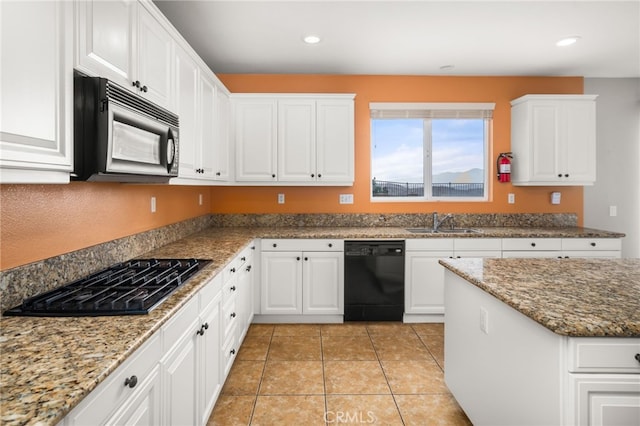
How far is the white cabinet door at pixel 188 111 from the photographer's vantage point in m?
2.30

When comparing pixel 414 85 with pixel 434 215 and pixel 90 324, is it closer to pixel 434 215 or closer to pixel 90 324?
pixel 434 215

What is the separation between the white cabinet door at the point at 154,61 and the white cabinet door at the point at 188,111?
0.13 m

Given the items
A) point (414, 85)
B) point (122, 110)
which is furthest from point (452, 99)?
point (122, 110)

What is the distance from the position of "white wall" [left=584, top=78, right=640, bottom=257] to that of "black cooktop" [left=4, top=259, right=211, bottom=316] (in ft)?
14.8

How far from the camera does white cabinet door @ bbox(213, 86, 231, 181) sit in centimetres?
315

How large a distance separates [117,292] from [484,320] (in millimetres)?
1679

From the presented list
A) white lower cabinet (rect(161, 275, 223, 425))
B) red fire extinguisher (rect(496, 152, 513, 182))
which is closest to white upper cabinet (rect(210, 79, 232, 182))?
white lower cabinet (rect(161, 275, 223, 425))

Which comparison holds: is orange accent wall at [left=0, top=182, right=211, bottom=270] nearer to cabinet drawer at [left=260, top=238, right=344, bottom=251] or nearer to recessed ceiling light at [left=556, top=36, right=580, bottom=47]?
cabinet drawer at [left=260, top=238, right=344, bottom=251]

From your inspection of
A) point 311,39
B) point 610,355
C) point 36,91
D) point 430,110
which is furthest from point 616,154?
point 36,91

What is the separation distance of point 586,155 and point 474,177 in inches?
43.6

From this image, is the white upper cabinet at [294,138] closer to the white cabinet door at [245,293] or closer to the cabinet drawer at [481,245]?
the white cabinet door at [245,293]

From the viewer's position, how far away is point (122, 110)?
1.44 m

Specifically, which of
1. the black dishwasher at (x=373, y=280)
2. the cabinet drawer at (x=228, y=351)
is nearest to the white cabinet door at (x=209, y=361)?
the cabinet drawer at (x=228, y=351)

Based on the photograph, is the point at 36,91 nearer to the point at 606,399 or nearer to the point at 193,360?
the point at 193,360
